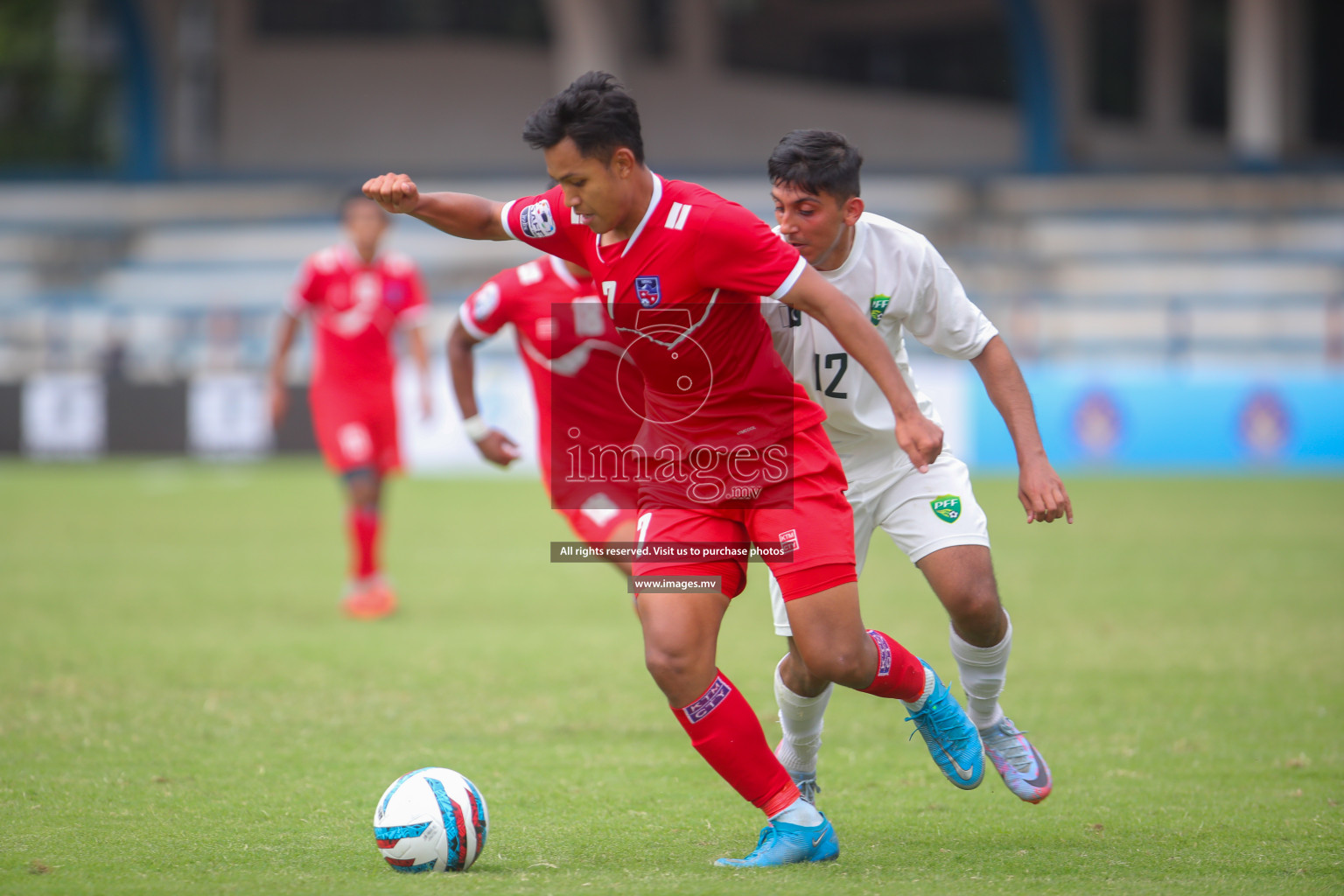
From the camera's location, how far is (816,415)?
Result: 422 centimetres

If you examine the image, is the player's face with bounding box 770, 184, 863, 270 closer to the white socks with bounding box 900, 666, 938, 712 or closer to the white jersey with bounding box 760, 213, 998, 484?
the white jersey with bounding box 760, 213, 998, 484

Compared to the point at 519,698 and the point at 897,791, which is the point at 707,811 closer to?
the point at 897,791

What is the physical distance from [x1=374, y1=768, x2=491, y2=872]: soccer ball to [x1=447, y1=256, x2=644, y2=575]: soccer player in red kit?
2.14 metres

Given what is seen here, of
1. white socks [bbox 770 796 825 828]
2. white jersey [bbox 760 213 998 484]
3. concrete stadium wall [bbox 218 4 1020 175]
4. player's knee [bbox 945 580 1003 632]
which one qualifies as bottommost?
white socks [bbox 770 796 825 828]

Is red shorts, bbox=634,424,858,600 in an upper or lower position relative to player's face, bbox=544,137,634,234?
lower

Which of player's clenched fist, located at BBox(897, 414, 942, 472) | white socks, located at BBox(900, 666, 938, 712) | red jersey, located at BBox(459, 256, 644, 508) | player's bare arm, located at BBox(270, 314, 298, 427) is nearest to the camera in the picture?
player's clenched fist, located at BBox(897, 414, 942, 472)

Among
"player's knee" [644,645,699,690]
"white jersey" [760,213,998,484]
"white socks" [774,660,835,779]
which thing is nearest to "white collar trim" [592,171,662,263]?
"white jersey" [760,213,998,484]

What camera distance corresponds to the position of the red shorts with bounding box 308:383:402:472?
28.7 ft

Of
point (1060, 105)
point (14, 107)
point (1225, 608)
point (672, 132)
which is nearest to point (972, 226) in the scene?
point (1060, 105)

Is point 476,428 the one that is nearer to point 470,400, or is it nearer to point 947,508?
point 470,400

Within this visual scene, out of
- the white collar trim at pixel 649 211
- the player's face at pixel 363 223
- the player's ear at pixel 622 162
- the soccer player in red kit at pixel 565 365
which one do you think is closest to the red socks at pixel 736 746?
the white collar trim at pixel 649 211

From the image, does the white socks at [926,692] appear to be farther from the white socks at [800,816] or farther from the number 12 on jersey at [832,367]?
the number 12 on jersey at [832,367]

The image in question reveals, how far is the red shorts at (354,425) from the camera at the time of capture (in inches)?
344

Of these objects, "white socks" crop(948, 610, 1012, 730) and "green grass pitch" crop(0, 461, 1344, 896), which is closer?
"green grass pitch" crop(0, 461, 1344, 896)
